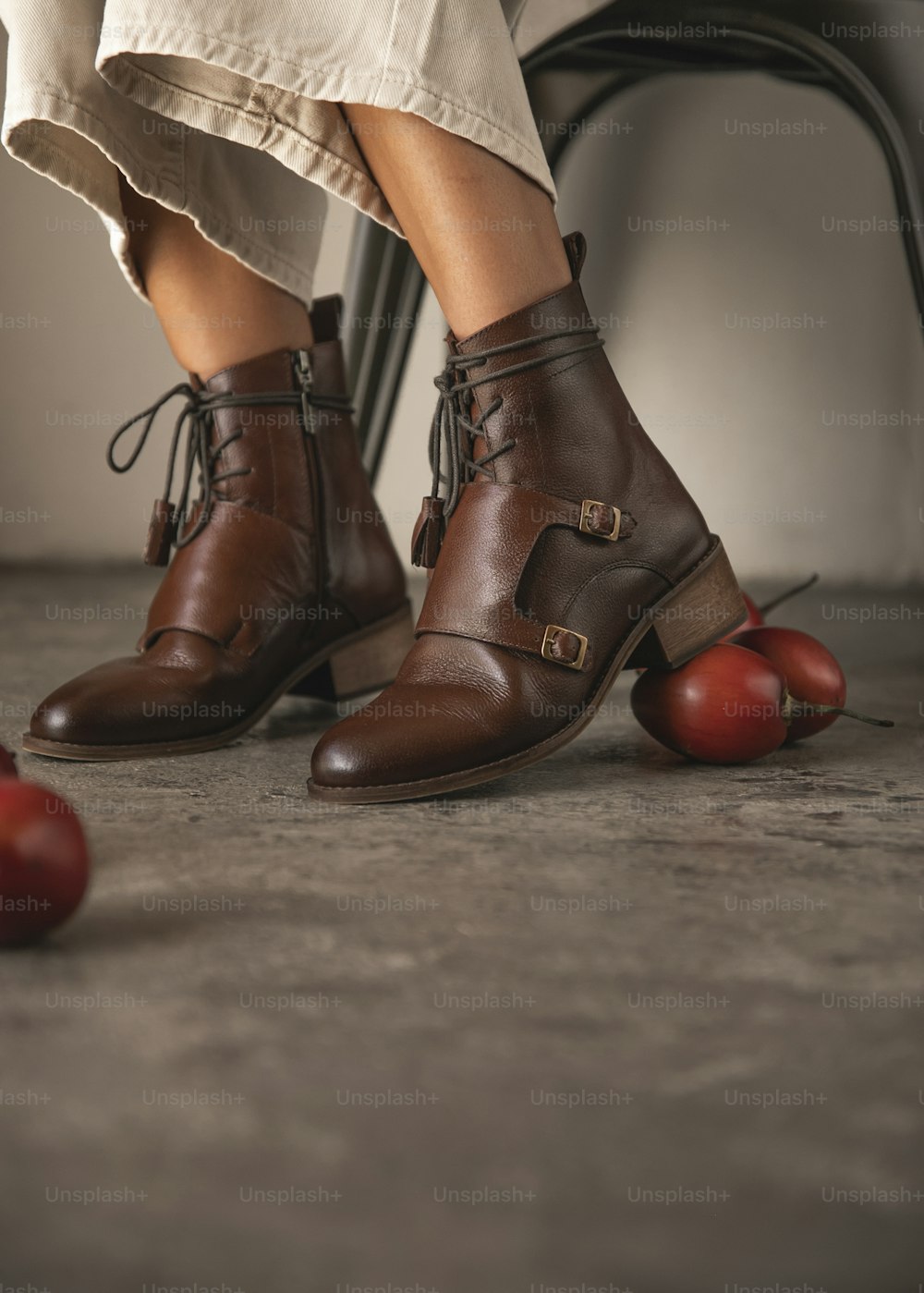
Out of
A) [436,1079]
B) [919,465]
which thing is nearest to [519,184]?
[436,1079]

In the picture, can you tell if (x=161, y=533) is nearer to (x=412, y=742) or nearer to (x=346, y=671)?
(x=346, y=671)

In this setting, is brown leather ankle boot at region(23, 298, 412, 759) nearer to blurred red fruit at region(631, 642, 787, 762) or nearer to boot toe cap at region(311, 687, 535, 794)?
boot toe cap at region(311, 687, 535, 794)

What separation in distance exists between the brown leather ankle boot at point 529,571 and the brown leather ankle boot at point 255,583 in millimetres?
163

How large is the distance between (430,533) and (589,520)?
4.9 inches

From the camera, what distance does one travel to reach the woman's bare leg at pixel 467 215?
2.70ft

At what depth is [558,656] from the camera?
0.82 m

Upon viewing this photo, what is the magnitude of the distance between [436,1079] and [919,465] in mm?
1574

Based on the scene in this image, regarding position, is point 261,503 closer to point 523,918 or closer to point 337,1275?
point 523,918

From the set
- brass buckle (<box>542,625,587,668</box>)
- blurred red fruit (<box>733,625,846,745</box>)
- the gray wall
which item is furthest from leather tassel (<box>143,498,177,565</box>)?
the gray wall

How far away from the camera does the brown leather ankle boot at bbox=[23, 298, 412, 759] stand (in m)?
0.92

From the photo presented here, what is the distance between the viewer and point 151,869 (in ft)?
2.13

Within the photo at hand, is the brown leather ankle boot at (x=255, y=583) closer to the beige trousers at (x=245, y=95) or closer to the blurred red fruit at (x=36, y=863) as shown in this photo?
the beige trousers at (x=245, y=95)

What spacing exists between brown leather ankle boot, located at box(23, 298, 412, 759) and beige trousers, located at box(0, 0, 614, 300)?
0.42ft

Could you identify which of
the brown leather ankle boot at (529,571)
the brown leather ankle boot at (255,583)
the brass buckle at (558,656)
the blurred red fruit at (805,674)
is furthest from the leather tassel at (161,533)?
the blurred red fruit at (805,674)
